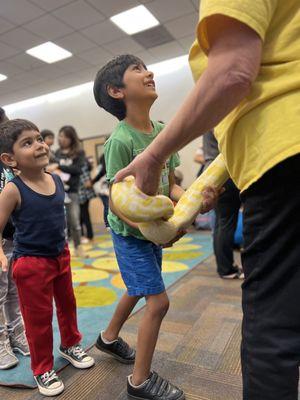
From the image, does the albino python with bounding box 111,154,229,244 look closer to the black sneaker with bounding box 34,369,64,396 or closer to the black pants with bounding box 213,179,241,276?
the black sneaker with bounding box 34,369,64,396


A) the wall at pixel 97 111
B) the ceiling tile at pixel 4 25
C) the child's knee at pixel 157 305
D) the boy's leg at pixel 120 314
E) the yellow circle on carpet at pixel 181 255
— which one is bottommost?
the yellow circle on carpet at pixel 181 255

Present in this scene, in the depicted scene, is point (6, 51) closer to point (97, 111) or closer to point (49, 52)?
point (49, 52)

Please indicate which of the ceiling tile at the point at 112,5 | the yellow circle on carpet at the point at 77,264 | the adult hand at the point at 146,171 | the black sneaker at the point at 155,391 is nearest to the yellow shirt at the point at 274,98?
the adult hand at the point at 146,171

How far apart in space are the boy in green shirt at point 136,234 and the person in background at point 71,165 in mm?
2457

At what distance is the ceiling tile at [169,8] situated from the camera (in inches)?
162

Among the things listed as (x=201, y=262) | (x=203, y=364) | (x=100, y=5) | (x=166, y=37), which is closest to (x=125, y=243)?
(x=203, y=364)

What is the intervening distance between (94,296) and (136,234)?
130 cm

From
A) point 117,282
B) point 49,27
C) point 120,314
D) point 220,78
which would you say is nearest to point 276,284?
point 220,78

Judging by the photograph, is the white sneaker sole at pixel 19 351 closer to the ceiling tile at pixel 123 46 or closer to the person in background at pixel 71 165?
the person in background at pixel 71 165

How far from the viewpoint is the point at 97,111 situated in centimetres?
726

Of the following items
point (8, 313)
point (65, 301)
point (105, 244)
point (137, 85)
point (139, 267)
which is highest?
point (137, 85)

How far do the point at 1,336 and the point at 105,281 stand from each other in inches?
45.2

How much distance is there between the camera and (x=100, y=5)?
4012mm

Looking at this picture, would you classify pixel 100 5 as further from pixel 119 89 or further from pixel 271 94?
pixel 271 94
